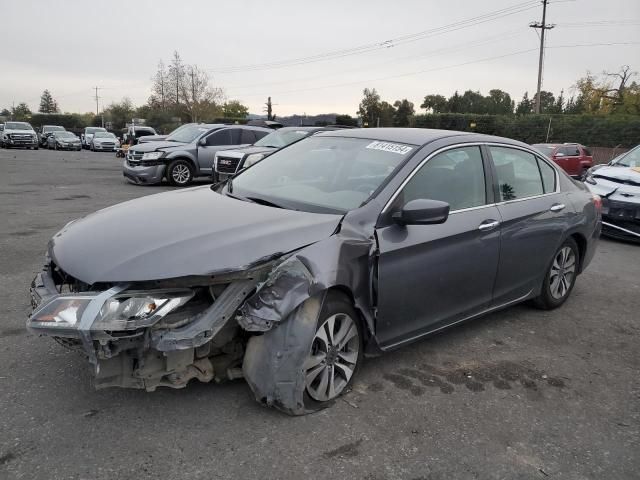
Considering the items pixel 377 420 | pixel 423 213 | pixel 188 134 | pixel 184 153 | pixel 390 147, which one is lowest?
pixel 377 420

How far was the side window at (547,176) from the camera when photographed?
476 centimetres

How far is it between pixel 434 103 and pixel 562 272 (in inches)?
3500

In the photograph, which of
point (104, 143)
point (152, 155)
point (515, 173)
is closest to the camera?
point (515, 173)

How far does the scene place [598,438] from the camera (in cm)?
294

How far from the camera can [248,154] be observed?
11.5 metres

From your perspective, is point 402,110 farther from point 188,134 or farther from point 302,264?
point 302,264

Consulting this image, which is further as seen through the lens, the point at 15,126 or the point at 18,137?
the point at 15,126

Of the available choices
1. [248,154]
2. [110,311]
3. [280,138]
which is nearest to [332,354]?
[110,311]

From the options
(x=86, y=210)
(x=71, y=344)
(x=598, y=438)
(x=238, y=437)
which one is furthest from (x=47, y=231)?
(x=598, y=438)

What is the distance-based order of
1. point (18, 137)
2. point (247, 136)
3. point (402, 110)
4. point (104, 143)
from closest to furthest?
point (247, 136), point (18, 137), point (104, 143), point (402, 110)

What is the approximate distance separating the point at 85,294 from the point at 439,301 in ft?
7.37

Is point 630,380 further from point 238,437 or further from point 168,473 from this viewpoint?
point 168,473

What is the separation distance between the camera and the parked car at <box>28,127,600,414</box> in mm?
2680

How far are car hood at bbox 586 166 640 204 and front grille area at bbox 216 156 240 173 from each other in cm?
700
